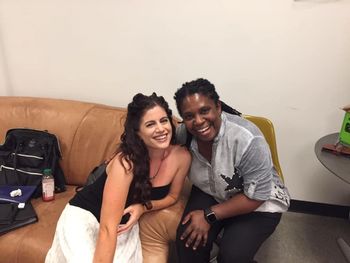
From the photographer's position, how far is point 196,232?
5.01 ft


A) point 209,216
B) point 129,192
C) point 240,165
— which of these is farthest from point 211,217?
point 129,192

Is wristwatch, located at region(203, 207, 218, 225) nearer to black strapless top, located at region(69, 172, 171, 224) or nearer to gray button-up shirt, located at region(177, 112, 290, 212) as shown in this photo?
gray button-up shirt, located at region(177, 112, 290, 212)

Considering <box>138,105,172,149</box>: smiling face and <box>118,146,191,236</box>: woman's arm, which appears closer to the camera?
<box>138,105,172,149</box>: smiling face

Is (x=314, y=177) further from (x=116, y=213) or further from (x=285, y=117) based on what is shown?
(x=116, y=213)

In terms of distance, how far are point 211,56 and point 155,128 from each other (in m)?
0.88

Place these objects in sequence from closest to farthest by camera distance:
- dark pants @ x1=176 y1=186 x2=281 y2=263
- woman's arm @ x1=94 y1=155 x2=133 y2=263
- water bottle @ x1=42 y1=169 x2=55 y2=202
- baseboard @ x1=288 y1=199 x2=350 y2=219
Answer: woman's arm @ x1=94 y1=155 x2=133 y2=263 < dark pants @ x1=176 y1=186 x2=281 y2=263 < water bottle @ x1=42 y1=169 x2=55 y2=202 < baseboard @ x1=288 y1=199 x2=350 y2=219

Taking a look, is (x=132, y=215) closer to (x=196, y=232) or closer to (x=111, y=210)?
(x=111, y=210)

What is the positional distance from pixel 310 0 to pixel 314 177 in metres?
1.14

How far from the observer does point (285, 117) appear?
7.20ft

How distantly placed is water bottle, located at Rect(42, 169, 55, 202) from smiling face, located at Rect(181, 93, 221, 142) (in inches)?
37.6

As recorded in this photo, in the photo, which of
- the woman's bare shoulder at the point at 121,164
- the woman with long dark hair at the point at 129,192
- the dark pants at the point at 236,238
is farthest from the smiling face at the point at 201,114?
the dark pants at the point at 236,238

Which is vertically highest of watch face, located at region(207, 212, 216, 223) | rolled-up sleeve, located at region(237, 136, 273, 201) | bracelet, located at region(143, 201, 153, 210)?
rolled-up sleeve, located at region(237, 136, 273, 201)

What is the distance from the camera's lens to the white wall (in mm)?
2008


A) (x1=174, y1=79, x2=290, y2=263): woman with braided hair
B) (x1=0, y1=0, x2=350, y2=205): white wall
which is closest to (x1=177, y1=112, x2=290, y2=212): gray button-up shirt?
(x1=174, y1=79, x2=290, y2=263): woman with braided hair
